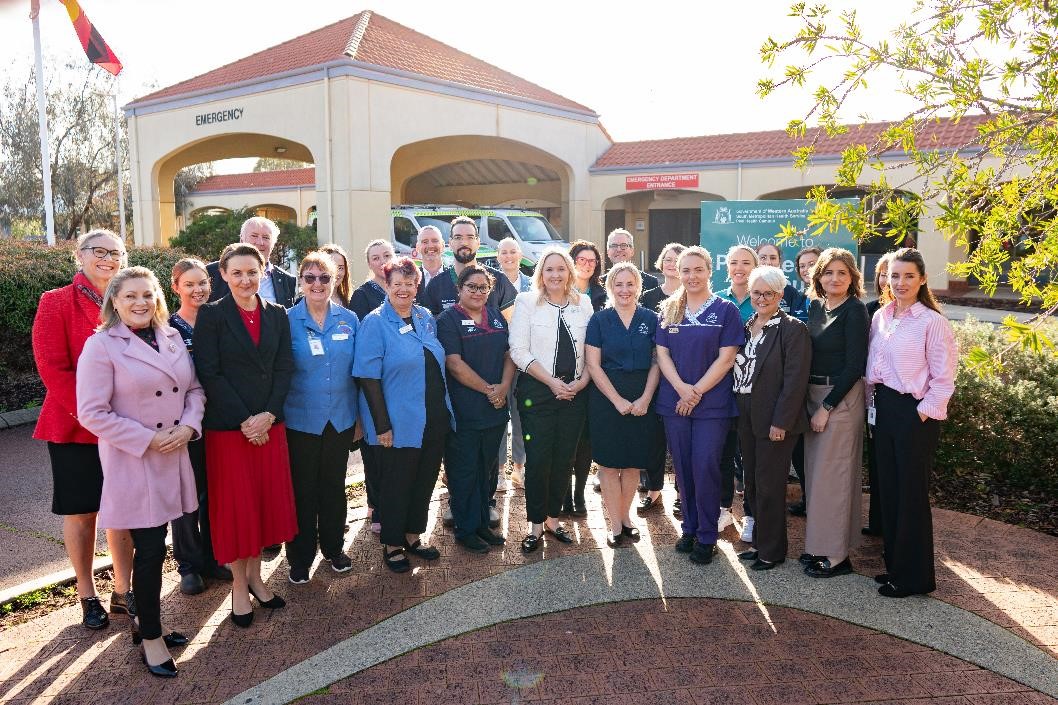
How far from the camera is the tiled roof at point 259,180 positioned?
31.3m

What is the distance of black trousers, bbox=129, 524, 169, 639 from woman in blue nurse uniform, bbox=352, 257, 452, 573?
4.45ft

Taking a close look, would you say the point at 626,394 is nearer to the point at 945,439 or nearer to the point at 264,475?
the point at 264,475

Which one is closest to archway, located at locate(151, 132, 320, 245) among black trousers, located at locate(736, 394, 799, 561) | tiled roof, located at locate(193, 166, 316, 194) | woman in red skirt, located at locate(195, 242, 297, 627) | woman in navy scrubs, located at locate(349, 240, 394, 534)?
tiled roof, located at locate(193, 166, 316, 194)

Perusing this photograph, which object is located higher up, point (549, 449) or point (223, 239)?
point (223, 239)

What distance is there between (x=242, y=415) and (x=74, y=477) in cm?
89

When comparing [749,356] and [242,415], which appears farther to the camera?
[749,356]

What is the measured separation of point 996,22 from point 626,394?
2.77m

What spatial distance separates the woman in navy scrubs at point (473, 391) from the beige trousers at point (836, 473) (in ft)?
6.52

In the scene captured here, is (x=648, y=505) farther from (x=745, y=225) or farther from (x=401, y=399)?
(x=745, y=225)

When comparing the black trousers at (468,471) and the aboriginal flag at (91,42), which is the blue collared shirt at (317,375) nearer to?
the black trousers at (468,471)

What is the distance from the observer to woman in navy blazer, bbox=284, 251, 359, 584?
14.5 feet

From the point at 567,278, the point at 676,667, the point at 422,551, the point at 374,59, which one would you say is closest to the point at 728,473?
the point at 567,278

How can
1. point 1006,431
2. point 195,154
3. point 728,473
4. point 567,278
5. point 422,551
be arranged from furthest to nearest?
point 195,154 < point 1006,431 < point 728,473 < point 567,278 < point 422,551

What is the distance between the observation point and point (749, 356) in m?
4.79
